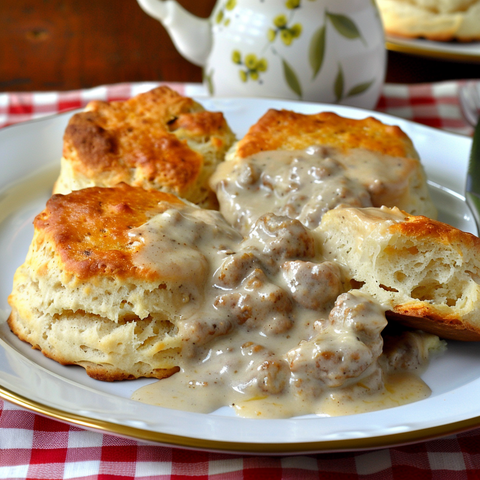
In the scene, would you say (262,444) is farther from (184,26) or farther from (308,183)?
(184,26)

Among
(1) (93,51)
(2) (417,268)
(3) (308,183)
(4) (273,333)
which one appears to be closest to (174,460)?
(4) (273,333)

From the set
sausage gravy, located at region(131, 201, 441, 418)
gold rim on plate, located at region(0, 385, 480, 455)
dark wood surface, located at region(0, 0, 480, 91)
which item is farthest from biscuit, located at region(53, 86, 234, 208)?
dark wood surface, located at region(0, 0, 480, 91)

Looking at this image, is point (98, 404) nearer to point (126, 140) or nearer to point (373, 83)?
point (126, 140)

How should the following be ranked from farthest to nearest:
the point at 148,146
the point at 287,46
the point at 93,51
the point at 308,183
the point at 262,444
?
the point at 93,51, the point at 287,46, the point at 148,146, the point at 308,183, the point at 262,444

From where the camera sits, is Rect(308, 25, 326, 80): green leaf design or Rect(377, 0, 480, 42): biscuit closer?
Rect(308, 25, 326, 80): green leaf design

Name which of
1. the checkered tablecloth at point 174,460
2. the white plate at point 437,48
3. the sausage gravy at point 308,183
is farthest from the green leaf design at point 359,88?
the checkered tablecloth at point 174,460

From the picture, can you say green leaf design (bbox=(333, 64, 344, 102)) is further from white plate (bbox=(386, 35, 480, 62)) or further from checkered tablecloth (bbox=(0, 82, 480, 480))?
checkered tablecloth (bbox=(0, 82, 480, 480))
